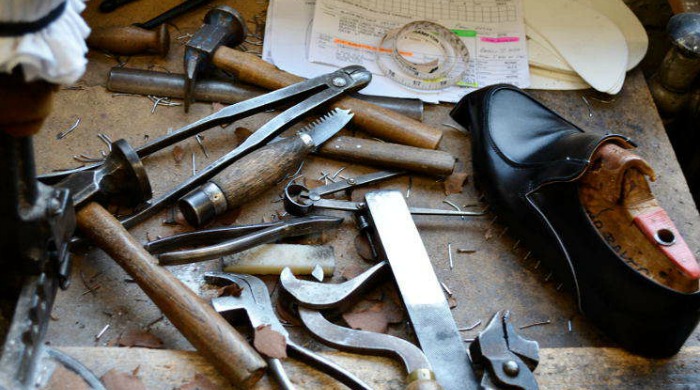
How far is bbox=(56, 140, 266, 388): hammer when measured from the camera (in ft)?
3.53

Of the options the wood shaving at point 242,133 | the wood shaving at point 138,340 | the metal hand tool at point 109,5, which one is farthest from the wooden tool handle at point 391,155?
the metal hand tool at point 109,5

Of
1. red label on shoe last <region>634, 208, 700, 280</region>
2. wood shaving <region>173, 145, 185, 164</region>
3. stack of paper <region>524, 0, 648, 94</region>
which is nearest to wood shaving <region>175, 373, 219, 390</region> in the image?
wood shaving <region>173, 145, 185, 164</region>

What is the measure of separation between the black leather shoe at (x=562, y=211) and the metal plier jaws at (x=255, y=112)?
10.5 inches

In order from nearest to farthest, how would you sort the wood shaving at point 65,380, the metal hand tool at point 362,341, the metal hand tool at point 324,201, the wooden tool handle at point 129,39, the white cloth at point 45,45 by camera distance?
the white cloth at point 45,45, the wood shaving at point 65,380, the metal hand tool at point 362,341, the metal hand tool at point 324,201, the wooden tool handle at point 129,39

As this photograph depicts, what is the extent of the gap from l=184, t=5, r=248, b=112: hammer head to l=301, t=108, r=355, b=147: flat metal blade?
26cm

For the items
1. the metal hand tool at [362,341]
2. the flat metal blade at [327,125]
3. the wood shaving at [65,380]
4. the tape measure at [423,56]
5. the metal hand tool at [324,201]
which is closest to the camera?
the wood shaving at [65,380]

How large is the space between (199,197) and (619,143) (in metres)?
0.76

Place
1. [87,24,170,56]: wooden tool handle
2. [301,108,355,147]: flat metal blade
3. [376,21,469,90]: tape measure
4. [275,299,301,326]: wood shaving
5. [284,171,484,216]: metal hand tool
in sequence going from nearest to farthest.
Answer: [275,299,301,326]: wood shaving < [284,171,484,216]: metal hand tool < [301,108,355,147]: flat metal blade < [87,24,170,56]: wooden tool handle < [376,21,469,90]: tape measure

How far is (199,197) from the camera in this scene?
4.23ft

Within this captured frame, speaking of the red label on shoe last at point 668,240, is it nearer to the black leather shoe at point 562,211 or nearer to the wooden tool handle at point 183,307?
the black leather shoe at point 562,211

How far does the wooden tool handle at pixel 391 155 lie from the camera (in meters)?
1.47

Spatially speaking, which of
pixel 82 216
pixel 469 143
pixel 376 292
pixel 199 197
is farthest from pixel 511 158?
pixel 82 216

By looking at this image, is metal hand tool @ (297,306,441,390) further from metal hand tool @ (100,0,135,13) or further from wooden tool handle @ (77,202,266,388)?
metal hand tool @ (100,0,135,13)

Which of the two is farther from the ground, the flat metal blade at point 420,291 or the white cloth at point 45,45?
the white cloth at point 45,45
